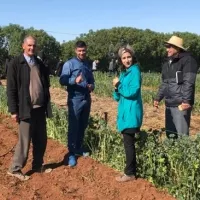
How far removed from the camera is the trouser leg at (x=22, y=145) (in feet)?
17.0

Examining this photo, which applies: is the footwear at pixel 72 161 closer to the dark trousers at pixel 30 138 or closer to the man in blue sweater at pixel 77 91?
the man in blue sweater at pixel 77 91

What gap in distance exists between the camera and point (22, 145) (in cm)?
525

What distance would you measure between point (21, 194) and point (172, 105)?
234cm

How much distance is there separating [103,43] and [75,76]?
43669 mm

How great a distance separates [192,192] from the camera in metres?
4.38

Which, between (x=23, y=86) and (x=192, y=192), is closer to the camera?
(x=192, y=192)

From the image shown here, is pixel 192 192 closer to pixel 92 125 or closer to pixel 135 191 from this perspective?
pixel 135 191

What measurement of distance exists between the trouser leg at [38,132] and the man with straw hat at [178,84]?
5.66 feet

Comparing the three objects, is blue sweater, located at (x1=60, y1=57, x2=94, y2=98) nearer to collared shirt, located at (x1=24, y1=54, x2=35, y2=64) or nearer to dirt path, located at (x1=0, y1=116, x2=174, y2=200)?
collared shirt, located at (x1=24, y1=54, x2=35, y2=64)

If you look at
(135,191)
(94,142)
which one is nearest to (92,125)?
(94,142)

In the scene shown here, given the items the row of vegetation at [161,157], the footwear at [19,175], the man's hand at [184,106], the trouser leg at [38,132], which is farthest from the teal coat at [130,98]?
the footwear at [19,175]

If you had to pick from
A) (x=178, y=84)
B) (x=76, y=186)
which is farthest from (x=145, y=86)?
(x=76, y=186)

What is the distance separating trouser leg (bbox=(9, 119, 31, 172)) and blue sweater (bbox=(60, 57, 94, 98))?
2.70 ft

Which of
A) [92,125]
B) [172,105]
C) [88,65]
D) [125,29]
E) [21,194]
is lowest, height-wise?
[21,194]
